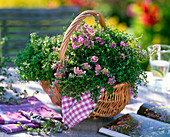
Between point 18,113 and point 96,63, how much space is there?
428 millimetres

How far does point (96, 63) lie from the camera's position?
1.12m

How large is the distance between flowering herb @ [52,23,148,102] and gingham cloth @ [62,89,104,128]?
0.04 m

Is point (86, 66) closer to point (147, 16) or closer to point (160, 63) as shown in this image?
point (160, 63)

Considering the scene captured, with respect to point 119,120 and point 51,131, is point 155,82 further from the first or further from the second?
point 51,131

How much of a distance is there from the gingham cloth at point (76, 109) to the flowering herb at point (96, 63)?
4 centimetres

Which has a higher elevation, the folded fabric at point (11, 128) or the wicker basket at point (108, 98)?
the wicker basket at point (108, 98)

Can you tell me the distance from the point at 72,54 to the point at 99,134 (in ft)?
1.14

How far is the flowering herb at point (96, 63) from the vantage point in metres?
1.09

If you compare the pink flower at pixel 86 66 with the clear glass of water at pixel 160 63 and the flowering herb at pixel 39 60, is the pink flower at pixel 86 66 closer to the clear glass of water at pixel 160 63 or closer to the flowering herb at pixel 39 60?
the flowering herb at pixel 39 60

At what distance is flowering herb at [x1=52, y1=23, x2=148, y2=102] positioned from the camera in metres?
1.09

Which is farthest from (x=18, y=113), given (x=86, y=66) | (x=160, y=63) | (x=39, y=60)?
(x=160, y=63)

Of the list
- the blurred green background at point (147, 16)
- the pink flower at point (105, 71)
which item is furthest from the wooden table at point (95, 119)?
the blurred green background at point (147, 16)

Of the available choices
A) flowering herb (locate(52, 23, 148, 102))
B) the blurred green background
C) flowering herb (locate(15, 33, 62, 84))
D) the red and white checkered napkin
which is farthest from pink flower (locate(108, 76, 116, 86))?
the blurred green background

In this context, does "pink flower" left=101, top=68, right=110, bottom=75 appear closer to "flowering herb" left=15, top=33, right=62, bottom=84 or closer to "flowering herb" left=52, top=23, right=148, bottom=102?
"flowering herb" left=52, top=23, right=148, bottom=102
